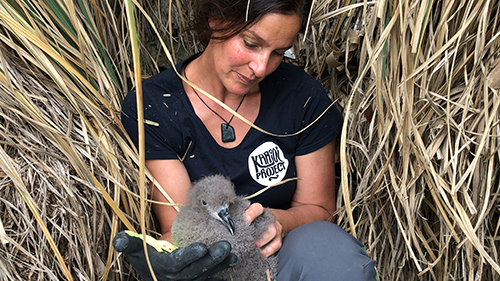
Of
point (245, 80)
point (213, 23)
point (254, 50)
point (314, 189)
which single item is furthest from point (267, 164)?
point (213, 23)

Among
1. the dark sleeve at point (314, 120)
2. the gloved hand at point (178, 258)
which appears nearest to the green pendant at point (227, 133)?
the dark sleeve at point (314, 120)

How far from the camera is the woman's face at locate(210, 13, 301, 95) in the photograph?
120cm

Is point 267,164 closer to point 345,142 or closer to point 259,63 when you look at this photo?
point 345,142

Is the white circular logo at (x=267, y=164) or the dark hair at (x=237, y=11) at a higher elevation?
the dark hair at (x=237, y=11)

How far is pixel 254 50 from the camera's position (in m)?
1.25

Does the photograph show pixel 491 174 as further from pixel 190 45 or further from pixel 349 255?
pixel 190 45

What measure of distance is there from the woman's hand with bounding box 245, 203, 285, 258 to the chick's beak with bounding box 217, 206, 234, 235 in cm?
8

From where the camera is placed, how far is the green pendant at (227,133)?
1452 millimetres

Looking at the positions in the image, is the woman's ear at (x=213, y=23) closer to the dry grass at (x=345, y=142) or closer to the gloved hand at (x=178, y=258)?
the dry grass at (x=345, y=142)

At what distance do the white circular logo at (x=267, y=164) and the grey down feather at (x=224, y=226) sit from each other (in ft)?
0.68

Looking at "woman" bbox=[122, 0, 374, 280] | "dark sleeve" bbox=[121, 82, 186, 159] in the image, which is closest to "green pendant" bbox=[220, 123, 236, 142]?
"woman" bbox=[122, 0, 374, 280]

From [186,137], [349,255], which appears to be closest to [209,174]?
[186,137]

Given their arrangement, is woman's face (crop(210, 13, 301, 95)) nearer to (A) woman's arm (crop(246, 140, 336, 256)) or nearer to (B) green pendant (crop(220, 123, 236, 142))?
(B) green pendant (crop(220, 123, 236, 142))

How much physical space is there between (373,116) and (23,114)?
1.23 meters
